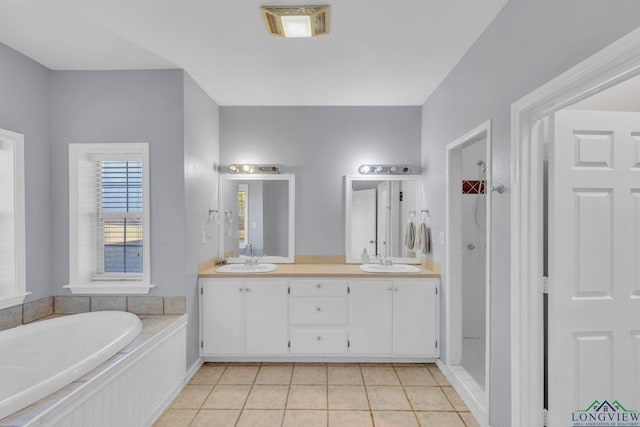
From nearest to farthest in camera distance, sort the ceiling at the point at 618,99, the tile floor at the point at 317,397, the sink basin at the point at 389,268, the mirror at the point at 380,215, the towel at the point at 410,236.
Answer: the ceiling at the point at 618,99 < the tile floor at the point at 317,397 < the sink basin at the point at 389,268 < the towel at the point at 410,236 < the mirror at the point at 380,215

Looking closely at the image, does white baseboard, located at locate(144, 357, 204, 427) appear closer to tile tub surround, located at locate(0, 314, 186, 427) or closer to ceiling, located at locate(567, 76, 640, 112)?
tile tub surround, located at locate(0, 314, 186, 427)

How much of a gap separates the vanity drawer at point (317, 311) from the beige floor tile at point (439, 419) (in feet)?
3.34

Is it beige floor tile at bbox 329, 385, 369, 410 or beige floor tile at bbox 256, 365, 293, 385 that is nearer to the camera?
beige floor tile at bbox 329, 385, 369, 410

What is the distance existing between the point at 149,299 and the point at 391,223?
2408 mm

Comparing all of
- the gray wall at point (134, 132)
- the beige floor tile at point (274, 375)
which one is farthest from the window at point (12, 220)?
the beige floor tile at point (274, 375)

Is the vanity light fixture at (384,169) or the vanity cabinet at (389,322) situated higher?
the vanity light fixture at (384,169)

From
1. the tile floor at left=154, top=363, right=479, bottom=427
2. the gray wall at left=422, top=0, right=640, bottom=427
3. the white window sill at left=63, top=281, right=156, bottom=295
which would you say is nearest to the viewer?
the gray wall at left=422, top=0, right=640, bottom=427

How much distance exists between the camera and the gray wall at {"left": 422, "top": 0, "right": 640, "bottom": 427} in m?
1.31

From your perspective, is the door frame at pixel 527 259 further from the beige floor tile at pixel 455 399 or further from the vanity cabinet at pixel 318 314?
the vanity cabinet at pixel 318 314

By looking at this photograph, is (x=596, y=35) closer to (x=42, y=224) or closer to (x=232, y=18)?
(x=232, y=18)

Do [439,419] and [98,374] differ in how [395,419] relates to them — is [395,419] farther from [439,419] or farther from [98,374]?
[98,374]

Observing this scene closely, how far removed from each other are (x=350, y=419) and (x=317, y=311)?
99cm

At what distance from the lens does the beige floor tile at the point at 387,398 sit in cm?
255

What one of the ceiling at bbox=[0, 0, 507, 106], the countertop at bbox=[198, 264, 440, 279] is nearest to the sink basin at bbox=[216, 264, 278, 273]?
the countertop at bbox=[198, 264, 440, 279]
